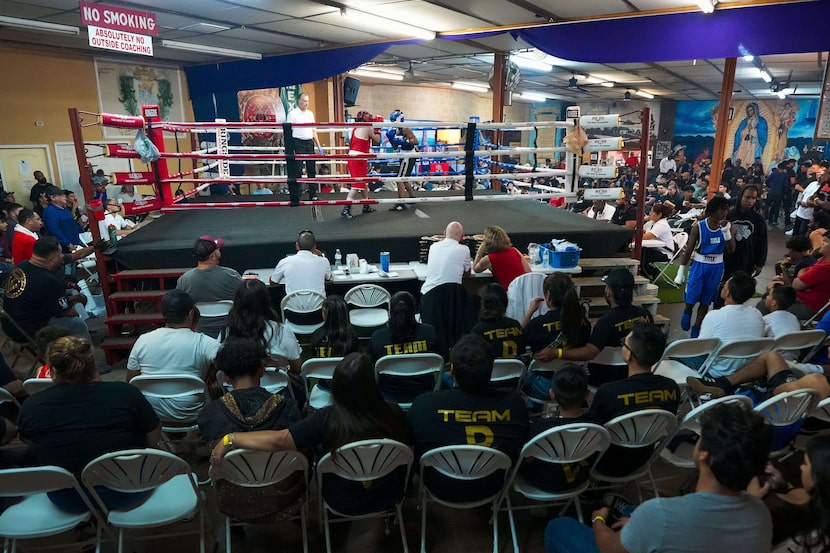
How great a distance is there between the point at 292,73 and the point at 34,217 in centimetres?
594

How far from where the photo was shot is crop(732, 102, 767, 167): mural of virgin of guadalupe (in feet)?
56.8

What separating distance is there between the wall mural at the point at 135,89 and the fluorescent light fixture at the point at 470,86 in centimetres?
781

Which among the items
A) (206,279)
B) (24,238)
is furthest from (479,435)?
(24,238)

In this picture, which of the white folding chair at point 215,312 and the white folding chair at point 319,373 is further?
the white folding chair at point 215,312

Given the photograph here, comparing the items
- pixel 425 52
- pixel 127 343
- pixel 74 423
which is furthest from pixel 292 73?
pixel 74 423

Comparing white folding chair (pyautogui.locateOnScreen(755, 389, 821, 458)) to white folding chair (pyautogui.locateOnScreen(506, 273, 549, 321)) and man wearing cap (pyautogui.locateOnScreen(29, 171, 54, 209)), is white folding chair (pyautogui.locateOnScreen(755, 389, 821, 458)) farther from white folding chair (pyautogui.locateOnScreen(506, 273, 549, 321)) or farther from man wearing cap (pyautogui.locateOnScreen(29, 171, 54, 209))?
man wearing cap (pyautogui.locateOnScreen(29, 171, 54, 209))

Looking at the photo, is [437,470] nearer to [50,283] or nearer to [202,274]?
[202,274]

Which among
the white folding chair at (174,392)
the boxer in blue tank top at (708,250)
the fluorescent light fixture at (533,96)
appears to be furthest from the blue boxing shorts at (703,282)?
the fluorescent light fixture at (533,96)

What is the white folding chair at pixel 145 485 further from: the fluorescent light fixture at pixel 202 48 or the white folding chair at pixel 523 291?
the fluorescent light fixture at pixel 202 48

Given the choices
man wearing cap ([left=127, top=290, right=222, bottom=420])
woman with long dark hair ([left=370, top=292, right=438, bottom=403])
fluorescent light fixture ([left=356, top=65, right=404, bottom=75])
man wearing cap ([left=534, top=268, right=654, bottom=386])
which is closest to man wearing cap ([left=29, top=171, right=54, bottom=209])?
fluorescent light fixture ([left=356, top=65, right=404, bottom=75])

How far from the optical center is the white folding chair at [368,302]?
3789mm

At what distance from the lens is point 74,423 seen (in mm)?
1903

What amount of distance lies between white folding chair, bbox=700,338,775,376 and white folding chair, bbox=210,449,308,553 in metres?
2.32

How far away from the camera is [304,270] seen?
12.5 ft
